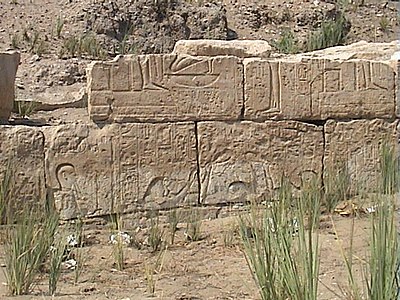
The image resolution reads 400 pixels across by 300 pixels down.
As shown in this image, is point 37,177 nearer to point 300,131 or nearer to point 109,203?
point 109,203

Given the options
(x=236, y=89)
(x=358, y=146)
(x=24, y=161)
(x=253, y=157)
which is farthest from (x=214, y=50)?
(x=24, y=161)

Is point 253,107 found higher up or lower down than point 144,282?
higher up

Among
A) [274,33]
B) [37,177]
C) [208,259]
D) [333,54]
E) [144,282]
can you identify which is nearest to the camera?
[144,282]

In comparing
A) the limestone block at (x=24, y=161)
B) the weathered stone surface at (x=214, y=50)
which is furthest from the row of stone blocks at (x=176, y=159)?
the weathered stone surface at (x=214, y=50)

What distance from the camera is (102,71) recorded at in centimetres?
603

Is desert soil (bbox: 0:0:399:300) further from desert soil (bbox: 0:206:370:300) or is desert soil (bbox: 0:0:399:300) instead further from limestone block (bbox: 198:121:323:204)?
limestone block (bbox: 198:121:323:204)

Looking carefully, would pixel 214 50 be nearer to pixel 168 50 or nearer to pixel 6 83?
pixel 6 83

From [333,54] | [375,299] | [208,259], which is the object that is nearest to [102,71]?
[208,259]

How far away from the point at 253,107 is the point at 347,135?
0.97 meters

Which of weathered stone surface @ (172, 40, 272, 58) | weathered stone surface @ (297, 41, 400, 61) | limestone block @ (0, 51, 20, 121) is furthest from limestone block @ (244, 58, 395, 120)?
limestone block @ (0, 51, 20, 121)

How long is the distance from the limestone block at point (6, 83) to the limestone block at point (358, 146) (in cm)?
303

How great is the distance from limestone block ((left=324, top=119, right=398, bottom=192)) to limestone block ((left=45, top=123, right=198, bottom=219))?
1.32 m

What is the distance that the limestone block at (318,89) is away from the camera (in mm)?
6309

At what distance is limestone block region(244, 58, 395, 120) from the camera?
20.7 feet
